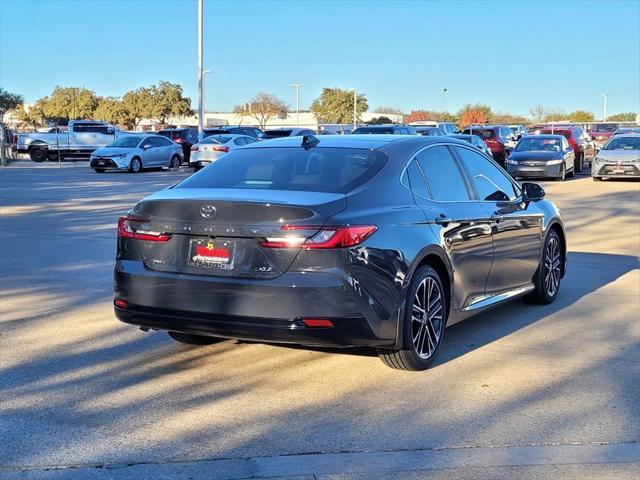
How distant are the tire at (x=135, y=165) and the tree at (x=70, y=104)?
61757 millimetres

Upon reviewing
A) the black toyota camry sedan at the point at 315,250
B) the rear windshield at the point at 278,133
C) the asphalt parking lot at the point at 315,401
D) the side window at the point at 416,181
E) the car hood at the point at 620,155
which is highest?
the rear windshield at the point at 278,133

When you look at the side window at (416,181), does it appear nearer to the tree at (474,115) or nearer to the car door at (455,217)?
the car door at (455,217)

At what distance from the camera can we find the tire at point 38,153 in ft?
134

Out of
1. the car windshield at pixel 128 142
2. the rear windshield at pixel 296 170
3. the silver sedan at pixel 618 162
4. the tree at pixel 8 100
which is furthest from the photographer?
the tree at pixel 8 100

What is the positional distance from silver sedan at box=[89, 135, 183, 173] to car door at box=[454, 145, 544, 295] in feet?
81.3

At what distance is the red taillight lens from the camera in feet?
16.8

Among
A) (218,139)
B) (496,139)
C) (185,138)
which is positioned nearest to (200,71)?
(185,138)

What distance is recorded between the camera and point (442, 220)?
6.07 meters

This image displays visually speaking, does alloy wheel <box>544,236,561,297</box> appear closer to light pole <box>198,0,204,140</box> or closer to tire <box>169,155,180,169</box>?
tire <box>169,155,180,169</box>

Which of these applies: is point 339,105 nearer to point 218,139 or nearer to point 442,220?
point 218,139

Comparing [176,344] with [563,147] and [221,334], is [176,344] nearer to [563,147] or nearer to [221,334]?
[221,334]

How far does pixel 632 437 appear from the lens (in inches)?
181

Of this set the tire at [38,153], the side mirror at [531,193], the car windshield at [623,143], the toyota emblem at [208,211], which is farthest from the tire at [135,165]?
the toyota emblem at [208,211]

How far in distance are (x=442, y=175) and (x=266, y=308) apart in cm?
212
